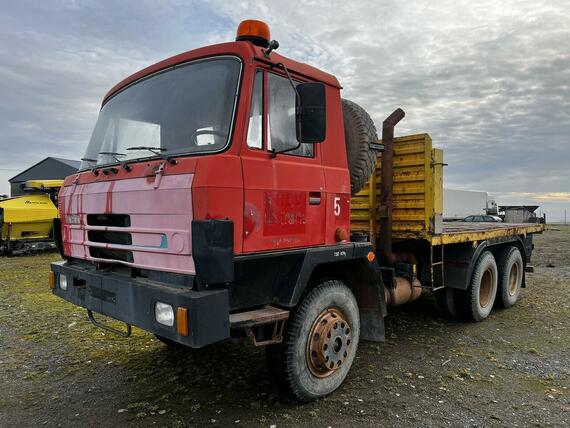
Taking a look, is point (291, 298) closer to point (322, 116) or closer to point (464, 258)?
point (322, 116)

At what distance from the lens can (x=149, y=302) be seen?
9.33 feet

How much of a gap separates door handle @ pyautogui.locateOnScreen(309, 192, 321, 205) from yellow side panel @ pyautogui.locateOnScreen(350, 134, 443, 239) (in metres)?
1.59

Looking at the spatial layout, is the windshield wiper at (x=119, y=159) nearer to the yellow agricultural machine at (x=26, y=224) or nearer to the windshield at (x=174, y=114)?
the windshield at (x=174, y=114)

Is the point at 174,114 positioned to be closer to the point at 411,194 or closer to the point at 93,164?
the point at 93,164

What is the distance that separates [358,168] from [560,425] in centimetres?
261

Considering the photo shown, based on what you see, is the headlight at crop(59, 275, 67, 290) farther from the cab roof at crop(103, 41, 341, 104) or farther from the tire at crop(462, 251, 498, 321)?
the tire at crop(462, 251, 498, 321)

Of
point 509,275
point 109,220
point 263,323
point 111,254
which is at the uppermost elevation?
point 109,220

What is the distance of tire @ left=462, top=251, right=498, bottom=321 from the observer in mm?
5828

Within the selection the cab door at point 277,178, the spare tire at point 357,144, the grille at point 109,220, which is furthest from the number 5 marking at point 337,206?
the grille at point 109,220

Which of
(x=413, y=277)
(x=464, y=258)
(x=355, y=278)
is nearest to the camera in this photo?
(x=355, y=278)

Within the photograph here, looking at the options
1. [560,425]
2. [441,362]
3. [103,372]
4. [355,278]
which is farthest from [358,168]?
[103,372]

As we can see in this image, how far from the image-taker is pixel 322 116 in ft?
10.1

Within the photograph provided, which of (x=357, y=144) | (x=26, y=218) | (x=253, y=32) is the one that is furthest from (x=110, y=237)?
(x=26, y=218)

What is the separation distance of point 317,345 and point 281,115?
182 cm
